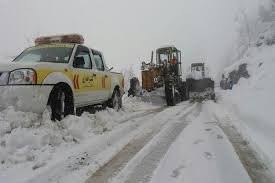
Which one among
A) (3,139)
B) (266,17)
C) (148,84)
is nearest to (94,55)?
(3,139)

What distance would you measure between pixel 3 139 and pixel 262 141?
14.2ft

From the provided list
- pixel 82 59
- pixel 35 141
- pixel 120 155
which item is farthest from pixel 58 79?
pixel 120 155

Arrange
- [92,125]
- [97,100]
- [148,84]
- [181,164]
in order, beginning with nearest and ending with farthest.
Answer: [181,164] → [92,125] → [97,100] → [148,84]

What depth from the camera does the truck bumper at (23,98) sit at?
686cm

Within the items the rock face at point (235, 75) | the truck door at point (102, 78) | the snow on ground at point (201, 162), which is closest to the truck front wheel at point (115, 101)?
the truck door at point (102, 78)

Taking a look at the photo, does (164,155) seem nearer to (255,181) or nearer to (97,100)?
(255,181)

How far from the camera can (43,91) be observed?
7289 mm

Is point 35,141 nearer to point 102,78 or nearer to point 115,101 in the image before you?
point 102,78

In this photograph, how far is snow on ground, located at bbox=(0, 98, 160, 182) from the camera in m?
5.15

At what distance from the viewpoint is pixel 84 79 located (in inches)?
362

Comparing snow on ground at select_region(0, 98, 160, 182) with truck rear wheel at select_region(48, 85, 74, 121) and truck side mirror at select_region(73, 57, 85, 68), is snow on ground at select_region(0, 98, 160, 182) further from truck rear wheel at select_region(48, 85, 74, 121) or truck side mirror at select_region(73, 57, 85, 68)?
truck side mirror at select_region(73, 57, 85, 68)

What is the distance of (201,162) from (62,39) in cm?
624

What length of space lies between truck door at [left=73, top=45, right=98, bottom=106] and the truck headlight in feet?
5.03

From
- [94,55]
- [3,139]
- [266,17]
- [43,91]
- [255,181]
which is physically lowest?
[255,181]
